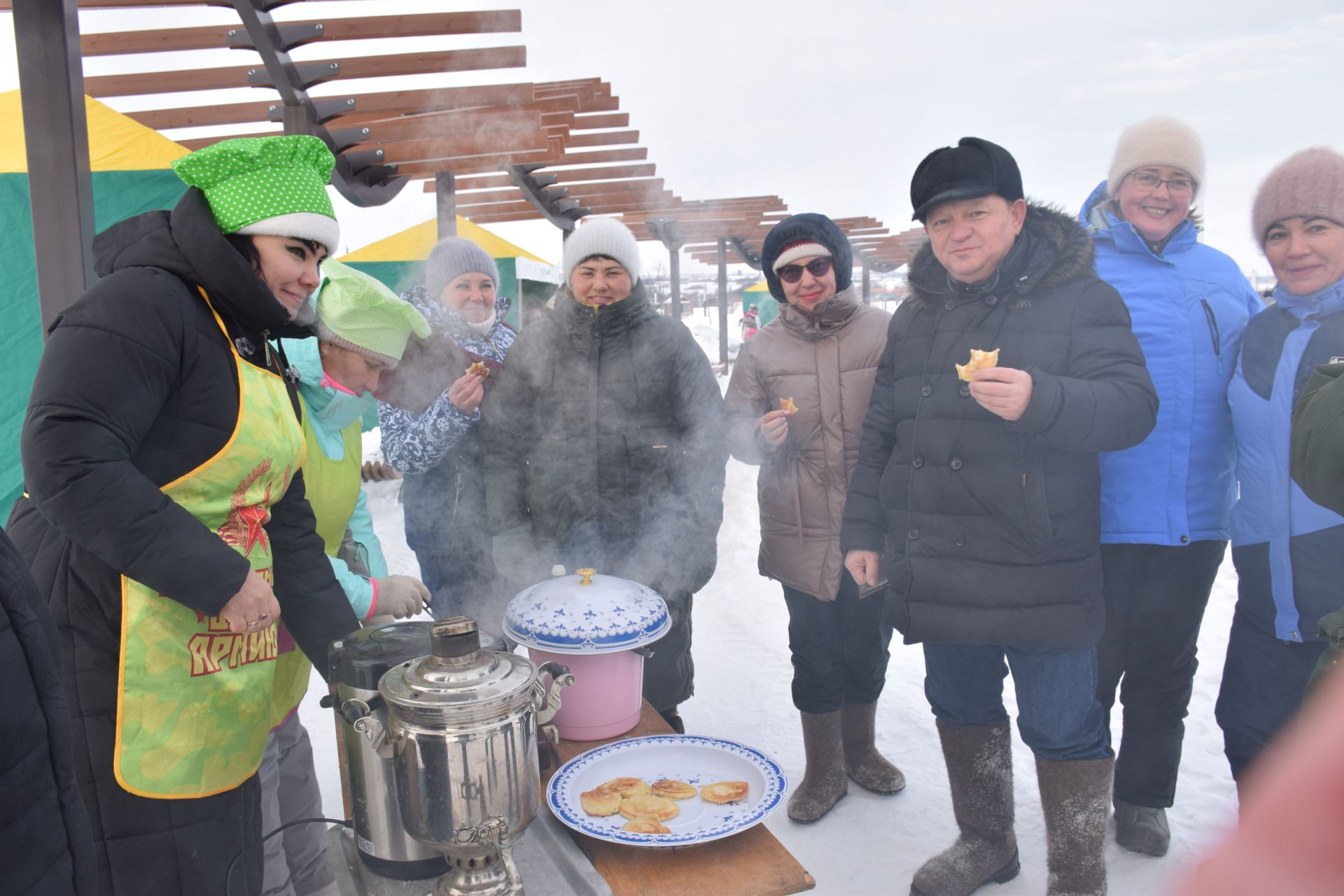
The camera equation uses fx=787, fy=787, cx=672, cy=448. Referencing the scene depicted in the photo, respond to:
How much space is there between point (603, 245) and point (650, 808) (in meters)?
1.80

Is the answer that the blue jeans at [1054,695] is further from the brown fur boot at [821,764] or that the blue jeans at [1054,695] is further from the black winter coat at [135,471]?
the black winter coat at [135,471]

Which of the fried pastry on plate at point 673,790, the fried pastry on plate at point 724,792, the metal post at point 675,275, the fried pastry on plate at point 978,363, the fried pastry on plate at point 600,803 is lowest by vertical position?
the fried pastry on plate at point 673,790

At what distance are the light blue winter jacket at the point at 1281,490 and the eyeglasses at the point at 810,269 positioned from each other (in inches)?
48.0

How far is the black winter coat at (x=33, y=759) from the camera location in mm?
829

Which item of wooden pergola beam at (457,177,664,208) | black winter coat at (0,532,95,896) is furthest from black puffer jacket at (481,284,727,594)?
wooden pergola beam at (457,177,664,208)

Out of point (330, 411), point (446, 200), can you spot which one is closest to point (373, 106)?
point (446, 200)

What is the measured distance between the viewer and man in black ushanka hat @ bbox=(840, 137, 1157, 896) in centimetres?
193

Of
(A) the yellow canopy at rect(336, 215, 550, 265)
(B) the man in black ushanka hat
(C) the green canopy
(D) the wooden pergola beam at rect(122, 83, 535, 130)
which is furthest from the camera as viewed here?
(A) the yellow canopy at rect(336, 215, 550, 265)

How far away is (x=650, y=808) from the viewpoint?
1.63 m

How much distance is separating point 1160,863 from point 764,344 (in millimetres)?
2057

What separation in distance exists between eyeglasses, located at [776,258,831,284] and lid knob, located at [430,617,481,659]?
1.79 meters

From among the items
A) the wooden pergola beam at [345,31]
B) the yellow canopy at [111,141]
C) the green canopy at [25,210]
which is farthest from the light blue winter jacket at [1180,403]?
the yellow canopy at [111,141]

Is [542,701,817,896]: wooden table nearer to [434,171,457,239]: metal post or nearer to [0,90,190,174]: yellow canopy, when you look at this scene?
[0,90,190,174]: yellow canopy

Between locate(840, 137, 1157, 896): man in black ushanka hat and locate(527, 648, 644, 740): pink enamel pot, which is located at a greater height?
locate(840, 137, 1157, 896): man in black ushanka hat
